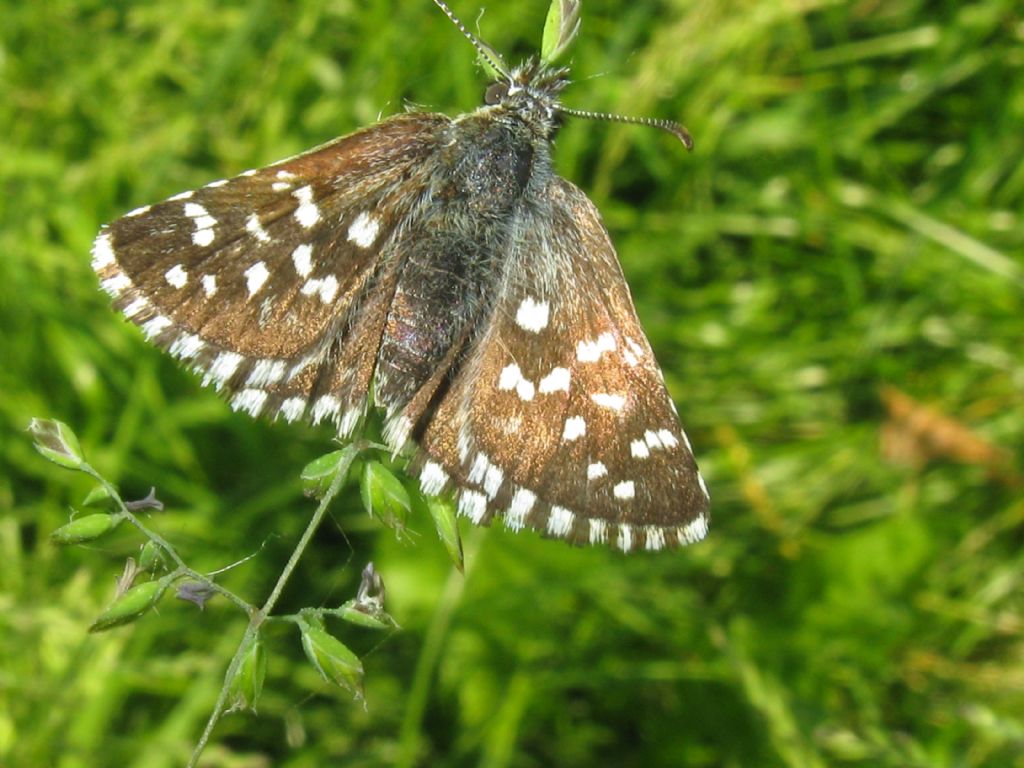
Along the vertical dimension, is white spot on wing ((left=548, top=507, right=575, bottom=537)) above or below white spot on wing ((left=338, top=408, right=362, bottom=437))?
below

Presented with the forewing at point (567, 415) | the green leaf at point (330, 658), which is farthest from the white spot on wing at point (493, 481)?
the green leaf at point (330, 658)

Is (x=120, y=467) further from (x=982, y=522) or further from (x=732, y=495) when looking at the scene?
(x=982, y=522)

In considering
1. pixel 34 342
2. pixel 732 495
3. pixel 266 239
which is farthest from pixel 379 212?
pixel 732 495

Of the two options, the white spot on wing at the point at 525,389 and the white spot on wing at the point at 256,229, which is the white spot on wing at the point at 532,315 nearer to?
the white spot on wing at the point at 525,389

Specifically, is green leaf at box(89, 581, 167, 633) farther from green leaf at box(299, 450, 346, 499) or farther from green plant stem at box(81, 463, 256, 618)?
green leaf at box(299, 450, 346, 499)

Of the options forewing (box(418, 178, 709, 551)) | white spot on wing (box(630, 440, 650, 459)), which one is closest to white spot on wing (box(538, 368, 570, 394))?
forewing (box(418, 178, 709, 551))

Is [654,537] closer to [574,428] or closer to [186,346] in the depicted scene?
[574,428]

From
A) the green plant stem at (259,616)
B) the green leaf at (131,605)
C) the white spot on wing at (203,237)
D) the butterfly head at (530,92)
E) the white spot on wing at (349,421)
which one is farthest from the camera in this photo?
the butterfly head at (530,92)
